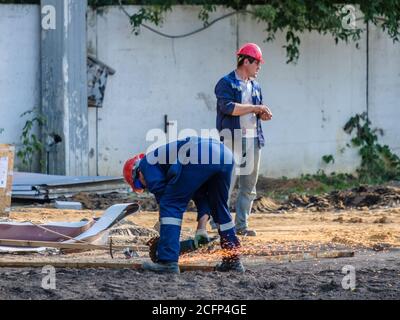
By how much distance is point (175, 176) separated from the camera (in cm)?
930

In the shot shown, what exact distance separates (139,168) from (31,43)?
7479 mm

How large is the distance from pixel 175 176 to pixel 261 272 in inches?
47.4

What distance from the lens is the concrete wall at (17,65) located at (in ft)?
53.3

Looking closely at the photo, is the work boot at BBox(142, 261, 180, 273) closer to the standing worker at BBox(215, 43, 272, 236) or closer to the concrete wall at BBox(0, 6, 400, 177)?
the standing worker at BBox(215, 43, 272, 236)

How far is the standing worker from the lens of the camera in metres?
11.8

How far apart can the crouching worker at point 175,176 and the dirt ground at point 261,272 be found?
27cm

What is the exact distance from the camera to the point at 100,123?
16828mm

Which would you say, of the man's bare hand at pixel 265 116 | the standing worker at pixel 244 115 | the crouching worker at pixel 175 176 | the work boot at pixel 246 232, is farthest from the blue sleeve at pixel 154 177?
the work boot at pixel 246 232

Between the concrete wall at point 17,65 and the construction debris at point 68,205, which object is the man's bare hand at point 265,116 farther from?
the concrete wall at point 17,65

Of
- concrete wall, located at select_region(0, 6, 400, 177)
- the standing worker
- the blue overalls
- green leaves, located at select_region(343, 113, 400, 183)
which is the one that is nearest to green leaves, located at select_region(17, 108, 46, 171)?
concrete wall, located at select_region(0, 6, 400, 177)

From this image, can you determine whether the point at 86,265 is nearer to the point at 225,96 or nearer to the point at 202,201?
the point at 202,201

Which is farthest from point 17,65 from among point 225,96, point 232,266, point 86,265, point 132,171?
point 232,266

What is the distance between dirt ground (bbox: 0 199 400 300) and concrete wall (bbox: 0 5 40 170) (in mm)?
2737
